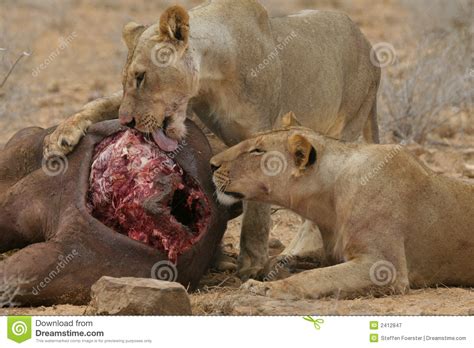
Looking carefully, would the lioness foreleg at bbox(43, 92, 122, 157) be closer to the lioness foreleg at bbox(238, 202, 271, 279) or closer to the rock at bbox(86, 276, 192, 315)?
the lioness foreleg at bbox(238, 202, 271, 279)

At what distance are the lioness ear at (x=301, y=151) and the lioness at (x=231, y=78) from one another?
60cm

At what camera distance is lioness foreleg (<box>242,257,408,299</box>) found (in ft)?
18.7

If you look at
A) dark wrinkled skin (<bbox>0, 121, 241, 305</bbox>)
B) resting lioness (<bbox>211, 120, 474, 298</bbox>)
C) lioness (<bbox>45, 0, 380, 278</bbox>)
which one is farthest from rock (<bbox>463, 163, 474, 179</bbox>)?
dark wrinkled skin (<bbox>0, 121, 241, 305</bbox>)

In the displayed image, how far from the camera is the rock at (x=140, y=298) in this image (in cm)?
513

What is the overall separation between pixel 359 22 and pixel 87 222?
11874mm

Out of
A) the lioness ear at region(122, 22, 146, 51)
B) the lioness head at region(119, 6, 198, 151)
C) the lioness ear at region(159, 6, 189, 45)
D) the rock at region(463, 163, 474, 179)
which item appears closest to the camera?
the lioness head at region(119, 6, 198, 151)

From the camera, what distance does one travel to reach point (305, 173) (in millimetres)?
6168

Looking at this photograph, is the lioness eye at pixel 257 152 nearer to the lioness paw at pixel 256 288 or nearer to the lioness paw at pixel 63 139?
the lioness paw at pixel 256 288
